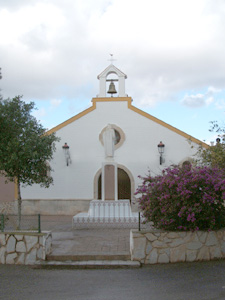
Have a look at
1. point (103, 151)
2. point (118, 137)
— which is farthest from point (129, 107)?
point (103, 151)

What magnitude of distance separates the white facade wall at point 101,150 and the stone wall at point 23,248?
1017 centimetres

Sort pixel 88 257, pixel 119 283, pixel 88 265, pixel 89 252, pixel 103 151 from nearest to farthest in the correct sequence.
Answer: pixel 119 283 < pixel 88 265 < pixel 88 257 < pixel 89 252 < pixel 103 151

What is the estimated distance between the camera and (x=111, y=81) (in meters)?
18.9

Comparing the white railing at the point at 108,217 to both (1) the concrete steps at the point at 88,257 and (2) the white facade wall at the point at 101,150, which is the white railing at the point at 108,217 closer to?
(2) the white facade wall at the point at 101,150

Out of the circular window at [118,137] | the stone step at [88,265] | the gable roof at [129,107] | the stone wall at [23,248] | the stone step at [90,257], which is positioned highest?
the gable roof at [129,107]

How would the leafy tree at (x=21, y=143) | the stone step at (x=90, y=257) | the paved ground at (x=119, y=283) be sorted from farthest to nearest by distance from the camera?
the leafy tree at (x=21, y=143) < the stone step at (x=90, y=257) < the paved ground at (x=119, y=283)

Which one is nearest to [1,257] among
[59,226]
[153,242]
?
[153,242]

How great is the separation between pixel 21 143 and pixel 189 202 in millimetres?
4770

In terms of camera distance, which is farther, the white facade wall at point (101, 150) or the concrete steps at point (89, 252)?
the white facade wall at point (101, 150)

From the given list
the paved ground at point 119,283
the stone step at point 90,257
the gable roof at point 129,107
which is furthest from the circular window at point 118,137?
the paved ground at point 119,283

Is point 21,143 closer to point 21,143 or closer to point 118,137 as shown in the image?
point 21,143

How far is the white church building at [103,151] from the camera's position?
1812 centimetres

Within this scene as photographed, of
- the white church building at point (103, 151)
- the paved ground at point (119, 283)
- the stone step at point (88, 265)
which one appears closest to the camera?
the paved ground at point (119, 283)

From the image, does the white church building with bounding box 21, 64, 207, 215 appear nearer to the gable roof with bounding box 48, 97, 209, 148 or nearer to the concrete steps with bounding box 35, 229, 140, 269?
the gable roof with bounding box 48, 97, 209, 148
